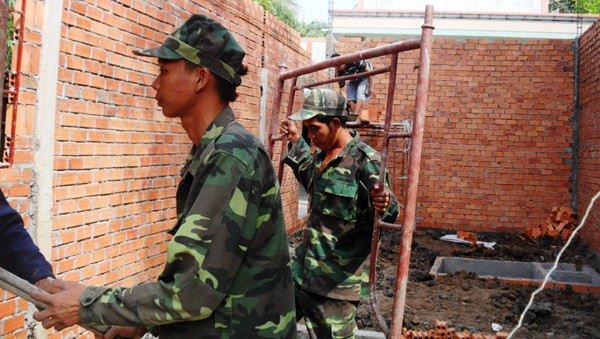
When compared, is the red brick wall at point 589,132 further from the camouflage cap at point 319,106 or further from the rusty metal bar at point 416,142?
the rusty metal bar at point 416,142

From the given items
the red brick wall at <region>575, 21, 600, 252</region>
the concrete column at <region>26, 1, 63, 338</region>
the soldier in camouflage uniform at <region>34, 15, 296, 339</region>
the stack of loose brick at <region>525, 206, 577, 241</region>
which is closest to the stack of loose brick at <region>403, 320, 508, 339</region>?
the concrete column at <region>26, 1, 63, 338</region>

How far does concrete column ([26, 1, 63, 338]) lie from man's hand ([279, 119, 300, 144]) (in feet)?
4.62

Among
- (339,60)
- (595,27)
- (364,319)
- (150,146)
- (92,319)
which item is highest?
(595,27)

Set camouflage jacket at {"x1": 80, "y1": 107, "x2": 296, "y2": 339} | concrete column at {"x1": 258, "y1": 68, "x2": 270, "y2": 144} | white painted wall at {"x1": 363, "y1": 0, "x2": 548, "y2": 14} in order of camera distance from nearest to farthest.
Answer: camouflage jacket at {"x1": 80, "y1": 107, "x2": 296, "y2": 339} → concrete column at {"x1": 258, "y1": 68, "x2": 270, "y2": 144} → white painted wall at {"x1": 363, "y1": 0, "x2": 548, "y2": 14}

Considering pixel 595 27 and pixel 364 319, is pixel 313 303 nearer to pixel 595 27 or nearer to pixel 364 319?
pixel 364 319

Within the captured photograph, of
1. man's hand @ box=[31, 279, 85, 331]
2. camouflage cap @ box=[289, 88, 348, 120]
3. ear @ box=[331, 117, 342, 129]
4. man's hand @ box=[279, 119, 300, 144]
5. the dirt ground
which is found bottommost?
the dirt ground

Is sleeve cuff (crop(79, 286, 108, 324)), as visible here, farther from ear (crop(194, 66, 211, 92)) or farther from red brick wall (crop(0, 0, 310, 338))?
red brick wall (crop(0, 0, 310, 338))

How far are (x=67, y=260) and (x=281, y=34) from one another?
192 inches

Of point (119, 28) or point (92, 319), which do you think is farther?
point (119, 28)

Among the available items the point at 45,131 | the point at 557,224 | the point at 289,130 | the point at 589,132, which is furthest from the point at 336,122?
the point at 557,224

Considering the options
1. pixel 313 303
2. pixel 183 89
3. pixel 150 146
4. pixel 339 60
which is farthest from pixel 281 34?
pixel 183 89

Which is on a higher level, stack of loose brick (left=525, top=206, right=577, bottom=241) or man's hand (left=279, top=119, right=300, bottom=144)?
man's hand (left=279, top=119, right=300, bottom=144)

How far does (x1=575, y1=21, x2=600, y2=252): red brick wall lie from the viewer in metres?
8.05

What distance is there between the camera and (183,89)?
5.41 ft
